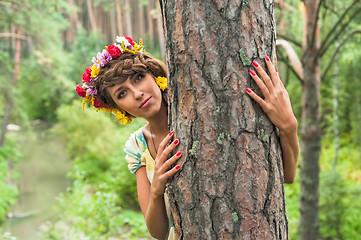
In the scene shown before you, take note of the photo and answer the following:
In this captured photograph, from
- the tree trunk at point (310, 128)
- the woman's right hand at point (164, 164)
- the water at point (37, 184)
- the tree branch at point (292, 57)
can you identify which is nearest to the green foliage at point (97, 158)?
the water at point (37, 184)

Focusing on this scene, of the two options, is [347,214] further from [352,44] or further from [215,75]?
[215,75]

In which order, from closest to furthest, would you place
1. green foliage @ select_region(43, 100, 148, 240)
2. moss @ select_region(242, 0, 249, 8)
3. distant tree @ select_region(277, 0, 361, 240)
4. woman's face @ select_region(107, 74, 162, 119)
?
1. moss @ select_region(242, 0, 249, 8)
2. woman's face @ select_region(107, 74, 162, 119)
3. distant tree @ select_region(277, 0, 361, 240)
4. green foliage @ select_region(43, 100, 148, 240)

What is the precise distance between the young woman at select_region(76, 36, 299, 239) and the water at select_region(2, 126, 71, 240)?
772cm

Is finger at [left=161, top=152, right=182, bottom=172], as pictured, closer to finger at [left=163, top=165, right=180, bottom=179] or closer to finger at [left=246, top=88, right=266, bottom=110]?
finger at [left=163, top=165, right=180, bottom=179]

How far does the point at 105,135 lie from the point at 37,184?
109 inches

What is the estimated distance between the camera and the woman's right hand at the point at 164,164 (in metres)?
1.23

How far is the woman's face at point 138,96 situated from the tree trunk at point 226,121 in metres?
0.32

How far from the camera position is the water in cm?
946

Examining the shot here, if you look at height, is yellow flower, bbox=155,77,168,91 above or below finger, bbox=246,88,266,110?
above

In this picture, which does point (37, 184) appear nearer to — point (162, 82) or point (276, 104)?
point (162, 82)

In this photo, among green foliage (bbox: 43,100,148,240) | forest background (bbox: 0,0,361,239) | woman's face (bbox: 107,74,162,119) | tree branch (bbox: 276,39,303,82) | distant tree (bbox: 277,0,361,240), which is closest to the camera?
woman's face (bbox: 107,74,162,119)

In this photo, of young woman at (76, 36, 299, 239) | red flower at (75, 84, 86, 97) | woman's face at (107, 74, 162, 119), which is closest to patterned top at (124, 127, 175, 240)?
young woman at (76, 36, 299, 239)

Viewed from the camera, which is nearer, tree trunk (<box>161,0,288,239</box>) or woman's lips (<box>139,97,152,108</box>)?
tree trunk (<box>161,0,288,239</box>)

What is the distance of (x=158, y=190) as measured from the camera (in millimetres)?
1312
